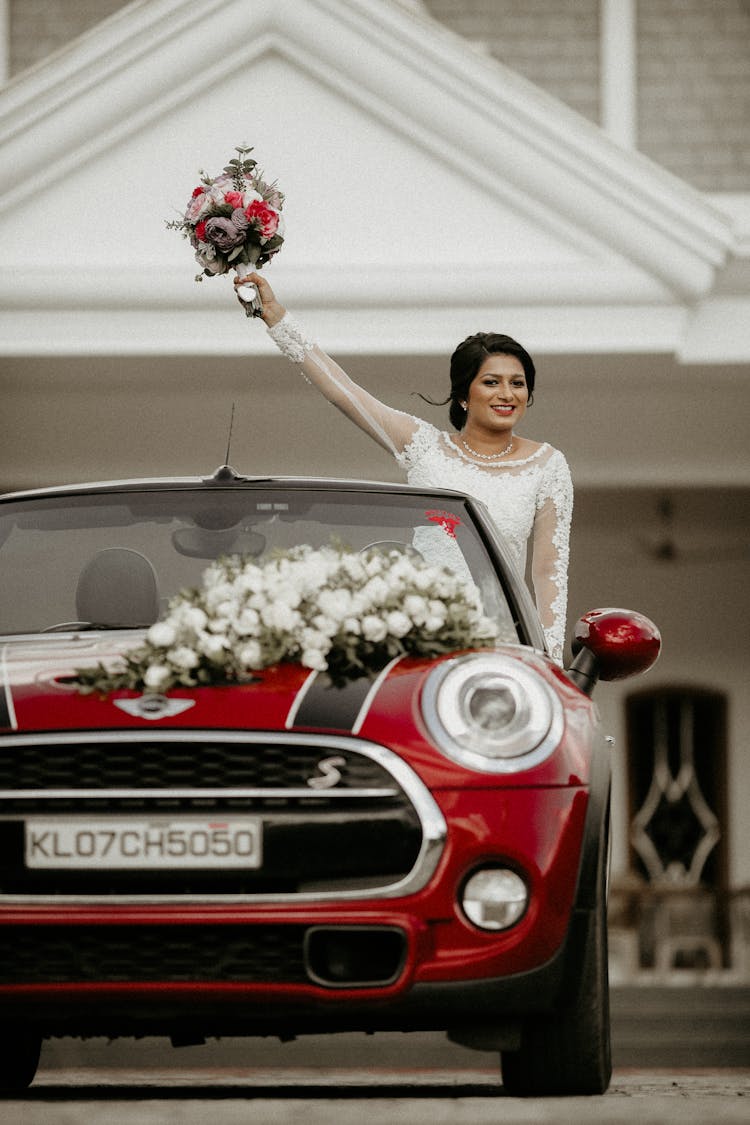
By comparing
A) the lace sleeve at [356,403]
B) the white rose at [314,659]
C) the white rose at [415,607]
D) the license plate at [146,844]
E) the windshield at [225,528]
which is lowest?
the license plate at [146,844]

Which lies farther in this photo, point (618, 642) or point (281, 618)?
point (618, 642)

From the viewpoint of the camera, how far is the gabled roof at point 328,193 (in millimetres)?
10094

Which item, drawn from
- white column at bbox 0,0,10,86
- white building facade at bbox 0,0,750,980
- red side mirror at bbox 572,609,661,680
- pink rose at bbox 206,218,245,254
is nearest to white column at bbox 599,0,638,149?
white building facade at bbox 0,0,750,980

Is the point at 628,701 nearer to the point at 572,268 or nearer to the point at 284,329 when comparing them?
the point at 572,268

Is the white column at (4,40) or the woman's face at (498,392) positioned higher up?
the white column at (4,40)

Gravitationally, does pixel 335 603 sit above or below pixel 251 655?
above

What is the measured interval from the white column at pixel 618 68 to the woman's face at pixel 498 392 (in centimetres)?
759

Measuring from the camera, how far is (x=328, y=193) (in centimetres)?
1012

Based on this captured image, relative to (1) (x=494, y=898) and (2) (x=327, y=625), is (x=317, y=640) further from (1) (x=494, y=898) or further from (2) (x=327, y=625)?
(1) (x=494, y=898)

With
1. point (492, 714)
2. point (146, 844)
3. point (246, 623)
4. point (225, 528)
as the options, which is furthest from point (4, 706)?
point (225, 528)

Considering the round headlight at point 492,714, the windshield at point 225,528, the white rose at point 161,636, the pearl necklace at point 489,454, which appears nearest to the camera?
the round headlight at point 492,714

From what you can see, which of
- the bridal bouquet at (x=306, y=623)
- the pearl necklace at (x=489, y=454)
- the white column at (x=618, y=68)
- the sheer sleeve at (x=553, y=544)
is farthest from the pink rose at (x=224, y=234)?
the white column at (x=618, y=68)

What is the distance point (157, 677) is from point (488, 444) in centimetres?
253

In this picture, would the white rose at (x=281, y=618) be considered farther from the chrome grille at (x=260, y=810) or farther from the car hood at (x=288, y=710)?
the chrome grille at (x=260, y=810)
